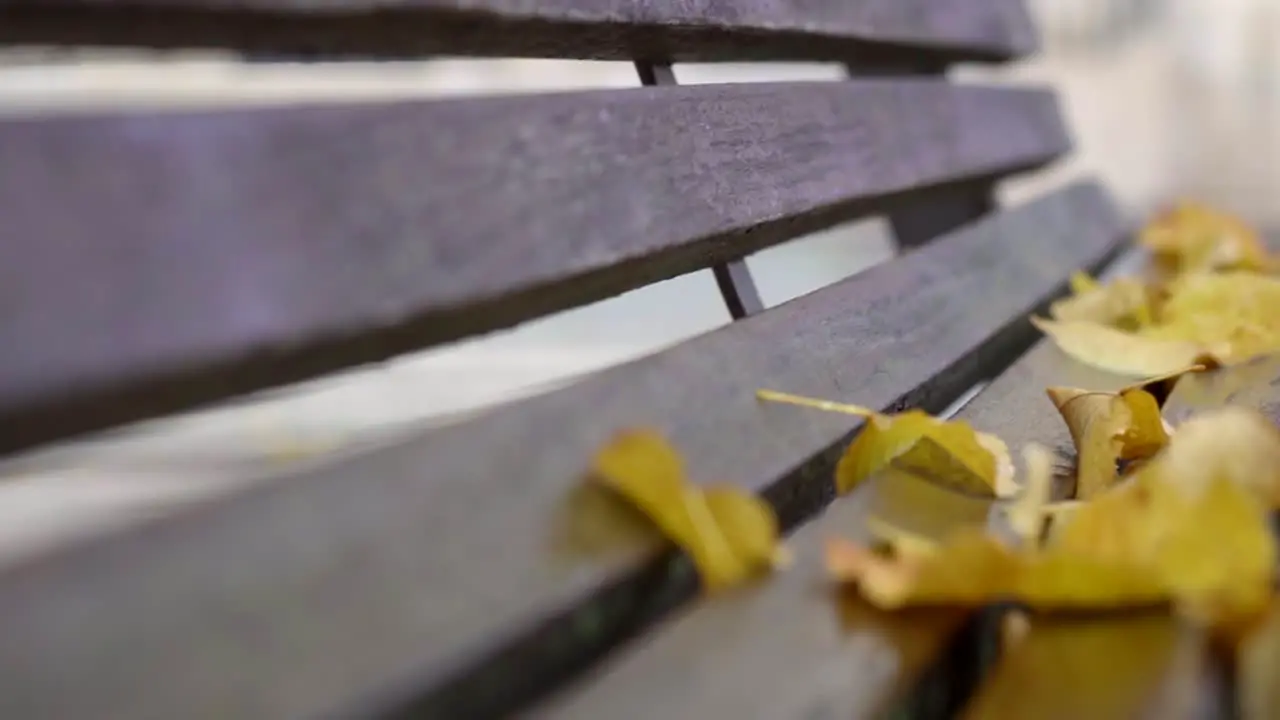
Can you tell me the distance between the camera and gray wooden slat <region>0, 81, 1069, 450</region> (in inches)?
12.1

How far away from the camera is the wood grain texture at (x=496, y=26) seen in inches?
13.6

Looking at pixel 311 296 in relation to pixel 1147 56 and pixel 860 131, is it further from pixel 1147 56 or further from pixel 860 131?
pixel 1147 56

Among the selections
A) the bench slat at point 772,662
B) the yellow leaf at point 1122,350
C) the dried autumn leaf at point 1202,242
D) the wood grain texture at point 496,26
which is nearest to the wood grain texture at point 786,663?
the bench slat at point 772,662

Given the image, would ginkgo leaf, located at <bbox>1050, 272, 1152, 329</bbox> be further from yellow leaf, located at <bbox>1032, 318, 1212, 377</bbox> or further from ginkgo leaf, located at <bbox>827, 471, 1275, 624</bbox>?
ginkgo leaf, located at <bbox>827, 471, 1275, 624</bbox>

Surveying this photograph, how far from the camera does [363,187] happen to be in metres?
0.39

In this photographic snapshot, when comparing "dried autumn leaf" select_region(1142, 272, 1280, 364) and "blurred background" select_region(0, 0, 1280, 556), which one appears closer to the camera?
"dried autumn leaf" select_region(1142, 272, 1280, 364)

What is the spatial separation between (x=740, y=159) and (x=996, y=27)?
0.75 metres

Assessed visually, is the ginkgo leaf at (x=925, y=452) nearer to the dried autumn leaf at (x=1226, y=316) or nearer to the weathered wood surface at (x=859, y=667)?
the weathered wood surface at (x=859, y=667)

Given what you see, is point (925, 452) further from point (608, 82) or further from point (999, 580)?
point (608, 82)

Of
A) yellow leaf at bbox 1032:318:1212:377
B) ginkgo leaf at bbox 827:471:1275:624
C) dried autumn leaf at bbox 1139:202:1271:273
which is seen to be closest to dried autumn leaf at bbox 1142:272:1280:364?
yellow leaf at bbox 1032:318:1212:377

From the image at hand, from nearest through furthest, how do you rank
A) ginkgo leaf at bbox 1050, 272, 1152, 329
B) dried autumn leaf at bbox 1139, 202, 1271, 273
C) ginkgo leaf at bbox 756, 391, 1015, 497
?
ginkgo leaf at bbox 756, 391, 1015, 497
ginkgo leaf at bbox 1050, 272, 1152, 329
dried autumn leaf at bbox 1139, 202, 1271, 273

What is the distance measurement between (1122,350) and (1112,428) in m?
0.24

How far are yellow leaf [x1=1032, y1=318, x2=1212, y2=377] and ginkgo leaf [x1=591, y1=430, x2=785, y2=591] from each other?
16.9 inches

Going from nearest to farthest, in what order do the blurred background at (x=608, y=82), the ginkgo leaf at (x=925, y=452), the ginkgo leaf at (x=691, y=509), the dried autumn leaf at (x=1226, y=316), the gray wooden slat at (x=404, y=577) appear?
the gray wooden slat at (x=404, y=577), the ginkgo leaf at (x=691, y=509), the ginkgo leaf at (x=925, y=452), the dried autumn leaf at (x=1226, y=316), the blurred background at (x=608, y=82)
